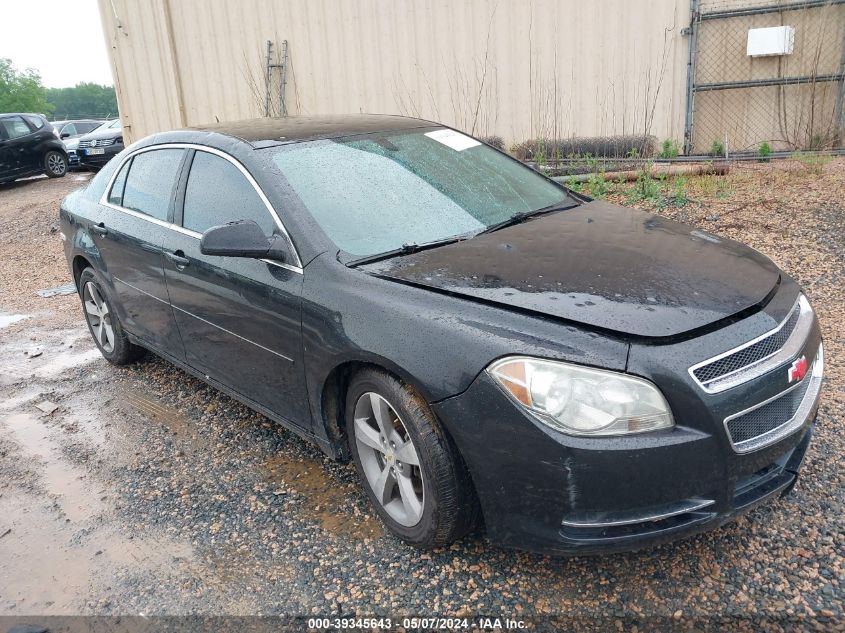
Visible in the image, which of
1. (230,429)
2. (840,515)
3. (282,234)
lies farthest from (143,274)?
(840,515)

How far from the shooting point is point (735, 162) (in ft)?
26.3

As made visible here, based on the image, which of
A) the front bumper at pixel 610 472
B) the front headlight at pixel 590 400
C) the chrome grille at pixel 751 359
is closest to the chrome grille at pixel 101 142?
the front bumper at pixel 610 472

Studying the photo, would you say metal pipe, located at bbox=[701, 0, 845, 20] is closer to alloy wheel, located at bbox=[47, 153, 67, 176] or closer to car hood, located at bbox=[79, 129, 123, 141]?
car hood, located at bbox=[79, 129, 123, 141]

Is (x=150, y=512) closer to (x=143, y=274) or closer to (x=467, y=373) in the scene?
(x=143, y=274)

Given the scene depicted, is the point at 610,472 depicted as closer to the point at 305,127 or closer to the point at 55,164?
the point at 305,127

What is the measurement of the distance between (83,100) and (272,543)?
9738 centimetres

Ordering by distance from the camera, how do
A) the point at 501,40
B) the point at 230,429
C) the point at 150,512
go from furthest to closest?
the point at 501,40
the point at 230,429
the point at 150,512

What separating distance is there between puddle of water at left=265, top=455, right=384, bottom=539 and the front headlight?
1.11 meters

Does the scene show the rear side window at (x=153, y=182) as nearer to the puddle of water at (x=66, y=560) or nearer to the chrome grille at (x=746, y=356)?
the puddle of water at (x=66, y=560)

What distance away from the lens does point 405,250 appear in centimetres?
301

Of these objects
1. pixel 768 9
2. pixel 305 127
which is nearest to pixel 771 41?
pixel 768 9

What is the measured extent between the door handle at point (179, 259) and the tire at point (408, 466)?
1322 millimetres

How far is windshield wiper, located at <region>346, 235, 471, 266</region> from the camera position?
115 inches

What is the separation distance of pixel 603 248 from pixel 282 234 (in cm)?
138
